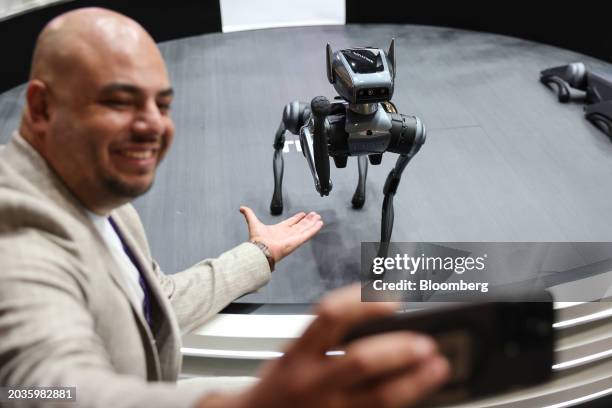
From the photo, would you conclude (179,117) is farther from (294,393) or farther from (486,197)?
(294,393)

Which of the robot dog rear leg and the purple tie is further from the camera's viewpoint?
the robot dog rear leg

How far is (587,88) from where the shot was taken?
3789 mm

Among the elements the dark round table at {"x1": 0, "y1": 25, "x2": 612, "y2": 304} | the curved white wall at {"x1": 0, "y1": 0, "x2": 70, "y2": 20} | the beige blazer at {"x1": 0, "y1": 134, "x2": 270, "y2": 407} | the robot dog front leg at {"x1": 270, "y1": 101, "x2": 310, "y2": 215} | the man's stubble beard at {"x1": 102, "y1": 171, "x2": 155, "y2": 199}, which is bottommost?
the dark round table at {"x1": 0, "y1": 25, "x2": 612, "y2": 304}

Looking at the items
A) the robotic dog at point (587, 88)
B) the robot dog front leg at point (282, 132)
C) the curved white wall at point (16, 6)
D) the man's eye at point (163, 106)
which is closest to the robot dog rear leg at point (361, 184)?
the robot dog front leg at point (282, 132)

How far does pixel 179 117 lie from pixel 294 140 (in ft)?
2.39

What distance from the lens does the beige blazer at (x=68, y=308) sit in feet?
2.38

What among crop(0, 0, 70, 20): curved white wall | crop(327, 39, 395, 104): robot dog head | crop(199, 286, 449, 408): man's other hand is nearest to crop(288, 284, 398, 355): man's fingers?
crop(199, 286, 449, 408): man's other hand

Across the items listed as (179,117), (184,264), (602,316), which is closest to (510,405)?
(602,316)

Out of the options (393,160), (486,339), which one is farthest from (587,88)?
(486,339)

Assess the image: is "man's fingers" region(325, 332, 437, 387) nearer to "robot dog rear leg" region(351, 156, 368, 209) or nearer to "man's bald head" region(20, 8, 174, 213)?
"man's bald head" region(20, 8, 174, 213)

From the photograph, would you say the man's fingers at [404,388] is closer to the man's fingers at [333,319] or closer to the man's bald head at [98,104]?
the man's fingers at [333,319]

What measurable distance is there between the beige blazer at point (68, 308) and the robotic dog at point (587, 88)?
9.92ft

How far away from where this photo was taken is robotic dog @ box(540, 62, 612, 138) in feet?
11.5

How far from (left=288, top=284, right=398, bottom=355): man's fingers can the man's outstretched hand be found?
1091 mm
